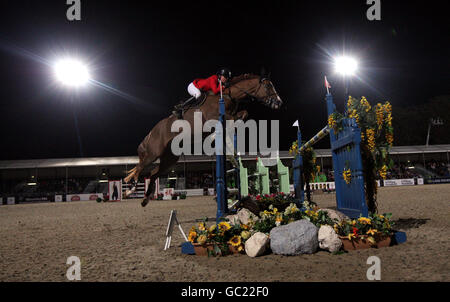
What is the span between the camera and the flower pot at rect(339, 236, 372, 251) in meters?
3.61

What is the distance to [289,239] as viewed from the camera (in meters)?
3.53

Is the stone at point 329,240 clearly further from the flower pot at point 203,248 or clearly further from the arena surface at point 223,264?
the flower pot at point 203,248

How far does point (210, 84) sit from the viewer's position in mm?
4793

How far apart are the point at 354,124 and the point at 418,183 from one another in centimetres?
2805

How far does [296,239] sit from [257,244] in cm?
48

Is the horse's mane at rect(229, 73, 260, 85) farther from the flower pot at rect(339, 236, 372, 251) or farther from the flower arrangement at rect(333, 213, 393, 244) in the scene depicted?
the flower pot at rect(339, 236, 372, 251)

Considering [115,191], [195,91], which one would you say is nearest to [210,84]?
[195,91]

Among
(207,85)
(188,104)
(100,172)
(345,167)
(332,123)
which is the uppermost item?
(207,85)

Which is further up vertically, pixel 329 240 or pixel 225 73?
pixel 225 73

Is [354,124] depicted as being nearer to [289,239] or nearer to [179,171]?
[289,239]

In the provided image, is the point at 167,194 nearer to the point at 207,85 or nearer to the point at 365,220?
the point at 207,85

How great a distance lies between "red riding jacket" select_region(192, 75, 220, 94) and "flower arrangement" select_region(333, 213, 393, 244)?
274cm
